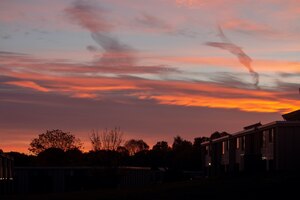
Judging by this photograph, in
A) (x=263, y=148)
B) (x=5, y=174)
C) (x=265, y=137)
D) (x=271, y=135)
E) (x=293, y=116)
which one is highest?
(x=293, y=116)

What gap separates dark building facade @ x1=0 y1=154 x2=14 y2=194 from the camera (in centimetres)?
7019

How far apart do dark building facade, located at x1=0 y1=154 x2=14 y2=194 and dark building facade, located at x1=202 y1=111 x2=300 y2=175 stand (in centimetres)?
2367

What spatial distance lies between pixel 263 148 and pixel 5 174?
94.0ft

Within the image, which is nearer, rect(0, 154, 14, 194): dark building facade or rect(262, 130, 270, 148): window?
rect(262, 130, 270, 148): window

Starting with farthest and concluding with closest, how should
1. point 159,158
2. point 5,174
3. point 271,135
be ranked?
point 159,158, point 5,174, point 271,135

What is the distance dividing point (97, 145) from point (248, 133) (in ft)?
95.6

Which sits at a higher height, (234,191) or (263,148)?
(263,148)

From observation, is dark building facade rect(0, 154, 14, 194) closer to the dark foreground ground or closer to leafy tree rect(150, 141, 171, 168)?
the dark foreground ground

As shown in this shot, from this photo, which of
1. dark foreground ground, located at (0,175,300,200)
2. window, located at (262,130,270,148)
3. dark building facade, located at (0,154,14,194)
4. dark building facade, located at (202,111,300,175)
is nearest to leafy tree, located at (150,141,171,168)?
dark building facade, located at (202,111,300,175)

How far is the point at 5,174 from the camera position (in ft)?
243

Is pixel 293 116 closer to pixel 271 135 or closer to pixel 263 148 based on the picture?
pixel 263 148

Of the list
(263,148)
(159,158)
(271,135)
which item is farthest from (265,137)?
(159,158)

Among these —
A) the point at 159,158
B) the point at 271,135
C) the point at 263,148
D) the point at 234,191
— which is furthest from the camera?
the point at 159,158

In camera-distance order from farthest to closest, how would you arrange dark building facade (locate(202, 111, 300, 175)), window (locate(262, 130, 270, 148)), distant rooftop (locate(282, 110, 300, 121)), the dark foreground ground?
distant rooftop (locate(282, 110, 300, 121)) → window (locate(262, 130, 270, 148)) → dark building facade (locate(202, 111, 300, 175)) → the dark foreground ground
